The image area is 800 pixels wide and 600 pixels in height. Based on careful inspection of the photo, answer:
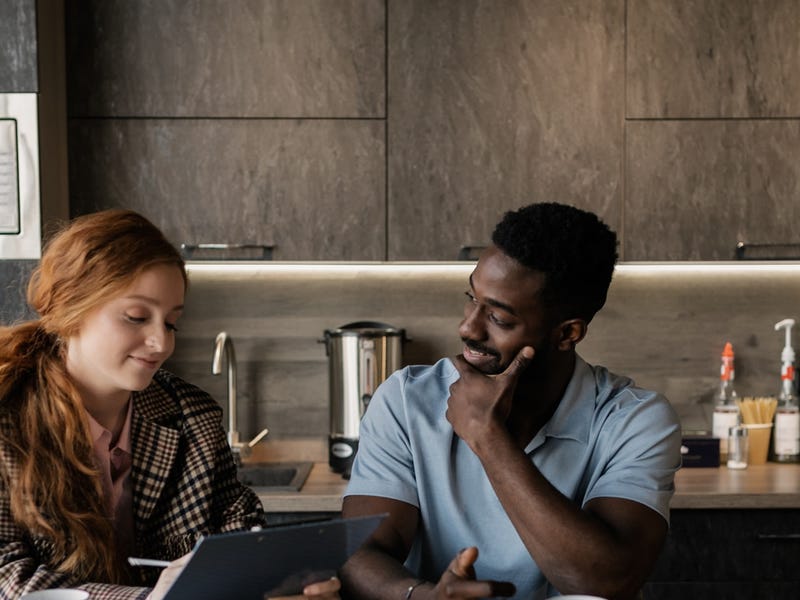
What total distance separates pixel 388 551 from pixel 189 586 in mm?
447

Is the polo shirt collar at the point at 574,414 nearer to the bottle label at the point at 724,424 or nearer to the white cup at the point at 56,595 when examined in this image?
the white cup at the point at 56,595

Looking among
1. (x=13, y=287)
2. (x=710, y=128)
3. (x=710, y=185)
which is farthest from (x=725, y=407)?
(x=13, y=287)

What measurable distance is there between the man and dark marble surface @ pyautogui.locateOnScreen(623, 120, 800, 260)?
47.8 inches

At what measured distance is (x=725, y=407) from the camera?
3.02m

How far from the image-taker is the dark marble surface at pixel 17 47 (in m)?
2.55

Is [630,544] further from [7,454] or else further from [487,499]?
[7,454]

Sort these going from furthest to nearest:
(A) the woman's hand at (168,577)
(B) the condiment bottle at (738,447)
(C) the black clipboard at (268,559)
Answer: (B) the condiment bottle at (738,447), (A) the woman's hand at (168,577), (C) the black clipboard at (268,559)

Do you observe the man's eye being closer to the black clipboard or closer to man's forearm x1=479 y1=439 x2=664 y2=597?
man's forearm x1=479 y1=439 x2=664 y2=597

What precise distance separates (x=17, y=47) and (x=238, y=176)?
680 millimetres

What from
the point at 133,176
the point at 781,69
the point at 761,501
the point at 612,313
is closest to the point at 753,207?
the point at 781,69

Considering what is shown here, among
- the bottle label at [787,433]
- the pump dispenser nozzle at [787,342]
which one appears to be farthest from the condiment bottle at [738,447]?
the pump dispenser nozzle at [787,342]

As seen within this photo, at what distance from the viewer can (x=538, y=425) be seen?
164 cm

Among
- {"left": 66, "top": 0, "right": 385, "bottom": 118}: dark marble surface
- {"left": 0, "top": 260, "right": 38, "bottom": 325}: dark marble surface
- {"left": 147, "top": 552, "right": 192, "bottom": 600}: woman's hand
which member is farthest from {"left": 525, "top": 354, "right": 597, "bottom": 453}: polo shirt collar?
{"left": 0, "top": 260, "right": 38, "bottom": 325}: dark marble surface

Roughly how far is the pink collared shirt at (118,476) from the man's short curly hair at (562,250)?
2.49 ft
